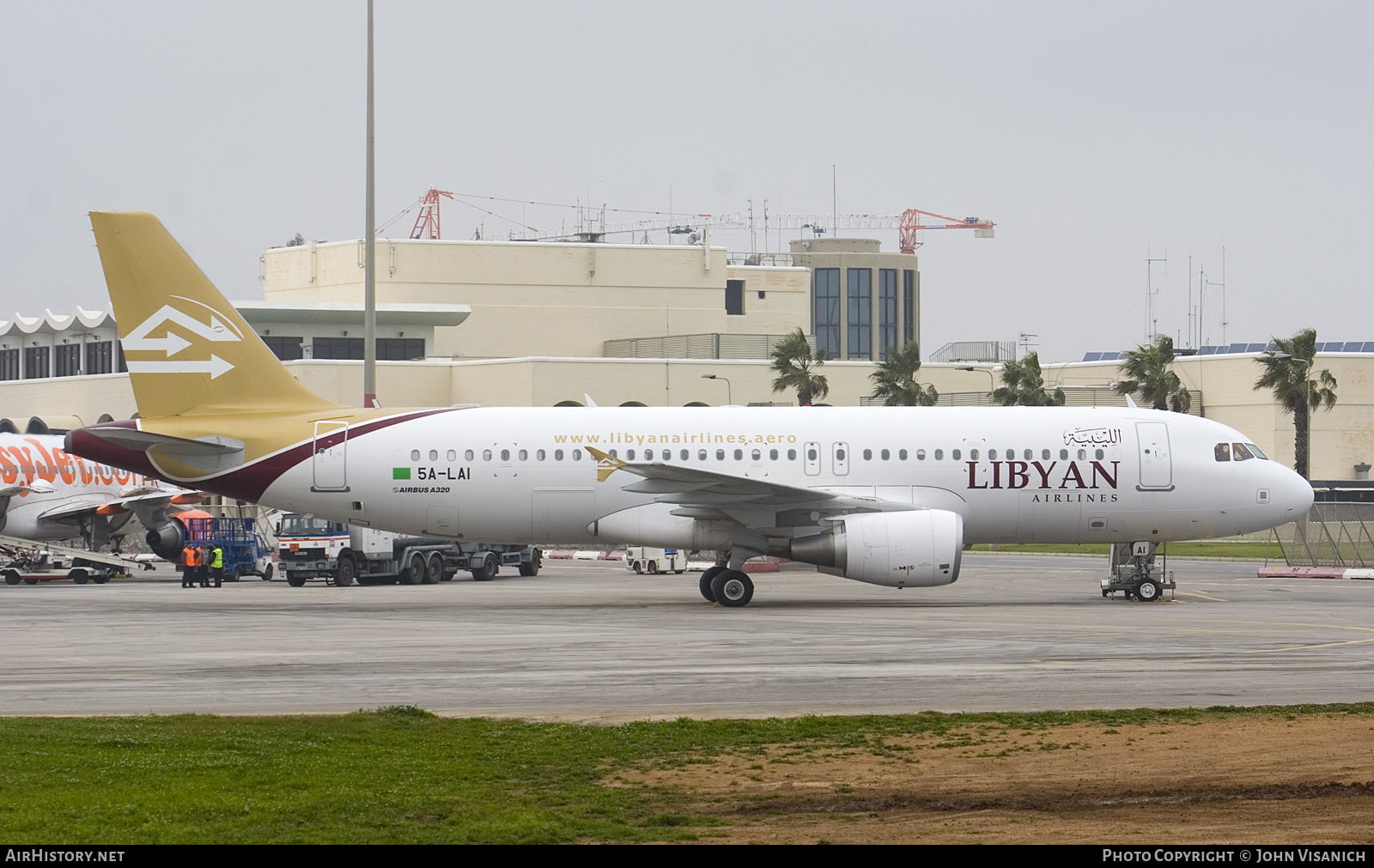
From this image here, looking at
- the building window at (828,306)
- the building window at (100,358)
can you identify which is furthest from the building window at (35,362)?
the building window at (828,306)

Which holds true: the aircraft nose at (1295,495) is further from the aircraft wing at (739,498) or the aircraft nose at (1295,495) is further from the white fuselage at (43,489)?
the white fuselage at (43,489)

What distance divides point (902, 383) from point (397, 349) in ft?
88.3

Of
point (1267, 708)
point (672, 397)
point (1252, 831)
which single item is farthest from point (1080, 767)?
point (672, 397)

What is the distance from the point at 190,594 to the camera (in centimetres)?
3725

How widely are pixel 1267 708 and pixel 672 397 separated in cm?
5969

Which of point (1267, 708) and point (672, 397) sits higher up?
point (672, 397)

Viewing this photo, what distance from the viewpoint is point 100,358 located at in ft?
268

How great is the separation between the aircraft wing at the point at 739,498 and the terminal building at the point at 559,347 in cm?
4022

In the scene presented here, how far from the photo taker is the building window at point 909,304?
563 feet

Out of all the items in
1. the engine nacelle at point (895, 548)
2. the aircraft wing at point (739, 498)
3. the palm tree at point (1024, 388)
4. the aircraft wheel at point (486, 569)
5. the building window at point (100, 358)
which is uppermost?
the building window at point (100, 358)

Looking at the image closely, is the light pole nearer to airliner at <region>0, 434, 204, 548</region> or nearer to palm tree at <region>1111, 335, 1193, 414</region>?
palm tree at <region>1111, 335, 1193, 414</region>

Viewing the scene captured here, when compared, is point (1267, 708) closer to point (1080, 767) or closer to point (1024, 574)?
point (1080, 767)

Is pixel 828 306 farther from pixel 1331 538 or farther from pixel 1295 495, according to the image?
pixel 1295 495

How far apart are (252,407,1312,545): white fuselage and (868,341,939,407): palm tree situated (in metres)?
40.1
